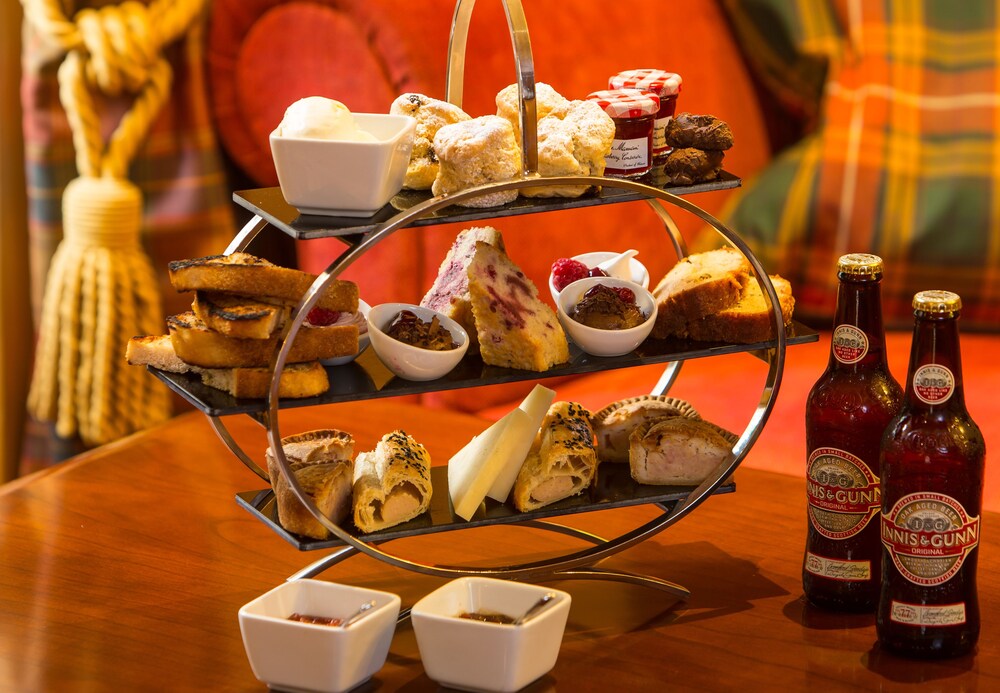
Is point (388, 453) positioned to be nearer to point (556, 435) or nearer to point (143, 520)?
point (556, 435)

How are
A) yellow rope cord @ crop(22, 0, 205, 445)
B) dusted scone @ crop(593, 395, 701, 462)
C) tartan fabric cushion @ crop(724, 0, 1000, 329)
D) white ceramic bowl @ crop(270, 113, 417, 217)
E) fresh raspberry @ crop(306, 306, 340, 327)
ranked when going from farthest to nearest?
tartan fabric cushion @ crop(724, 0, 1000, 329), yellow rope cord @ crop(22, 0, 205, 445), dusted scone @ crop(593, 395, 701, 462), fresh raspberry @ crop(306, 306, 340, 327), white ceramic bowl @ crop(270, 113, 417, 217)

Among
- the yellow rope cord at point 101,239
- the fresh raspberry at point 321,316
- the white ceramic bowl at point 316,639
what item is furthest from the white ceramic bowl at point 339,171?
the yellow rope cord at point 101,239

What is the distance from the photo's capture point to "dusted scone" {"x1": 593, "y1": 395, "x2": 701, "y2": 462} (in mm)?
1294

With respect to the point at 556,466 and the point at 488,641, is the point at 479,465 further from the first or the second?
the point at 488,641

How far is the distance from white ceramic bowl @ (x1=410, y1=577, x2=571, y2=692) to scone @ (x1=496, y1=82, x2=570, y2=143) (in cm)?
41

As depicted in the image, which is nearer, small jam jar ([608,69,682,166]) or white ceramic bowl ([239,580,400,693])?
white ceramic bowl ([239,580,400,693])

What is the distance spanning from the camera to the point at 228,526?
55.8 inches

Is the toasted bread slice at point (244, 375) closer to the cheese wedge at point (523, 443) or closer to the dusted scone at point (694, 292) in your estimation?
the cheese wedge at point (523, 443)

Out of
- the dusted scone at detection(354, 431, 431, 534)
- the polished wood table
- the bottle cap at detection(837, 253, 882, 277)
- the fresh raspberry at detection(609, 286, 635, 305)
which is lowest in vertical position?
the polished wood table

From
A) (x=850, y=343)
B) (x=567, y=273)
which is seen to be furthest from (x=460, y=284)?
(x=850, y=343)

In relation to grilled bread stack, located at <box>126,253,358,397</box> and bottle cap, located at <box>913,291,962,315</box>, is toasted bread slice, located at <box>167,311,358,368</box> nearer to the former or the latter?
grilled bread stack, located at <box>126,253,358,397</box>

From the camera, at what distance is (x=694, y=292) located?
121cm

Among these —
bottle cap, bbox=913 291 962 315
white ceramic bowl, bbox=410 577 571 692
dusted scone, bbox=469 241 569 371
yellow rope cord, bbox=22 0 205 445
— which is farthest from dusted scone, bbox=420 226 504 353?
yellow rope cord, bbox=22 0 205 445

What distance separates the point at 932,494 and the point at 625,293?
325 millimetres
